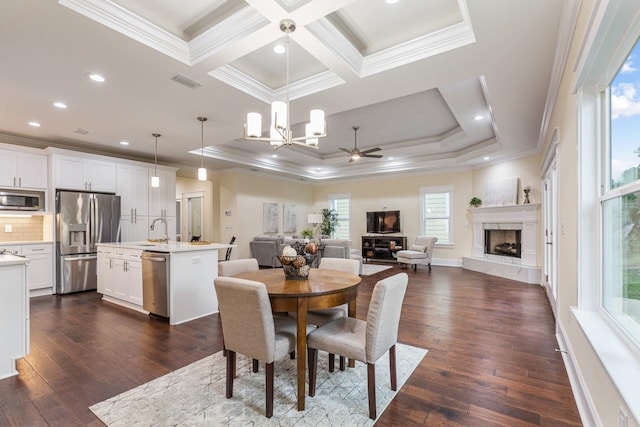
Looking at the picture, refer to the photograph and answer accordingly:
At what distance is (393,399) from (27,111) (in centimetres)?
563

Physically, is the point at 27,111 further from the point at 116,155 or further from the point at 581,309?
the point at 581,309

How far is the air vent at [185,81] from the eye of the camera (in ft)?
10.8

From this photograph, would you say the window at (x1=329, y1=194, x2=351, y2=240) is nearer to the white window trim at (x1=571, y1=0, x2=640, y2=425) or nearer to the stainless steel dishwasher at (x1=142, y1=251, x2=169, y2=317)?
the stainless steel dishwasher at (x1=142, y1=251, x2=169, y2=317)

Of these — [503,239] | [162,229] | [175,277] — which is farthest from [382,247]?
[175,277]

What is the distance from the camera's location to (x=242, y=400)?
2.18 meters

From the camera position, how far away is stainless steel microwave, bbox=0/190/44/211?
4.94 m

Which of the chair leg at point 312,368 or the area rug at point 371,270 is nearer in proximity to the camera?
the chair leg at point 312,368

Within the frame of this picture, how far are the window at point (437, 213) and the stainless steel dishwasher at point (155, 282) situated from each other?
7046 mm

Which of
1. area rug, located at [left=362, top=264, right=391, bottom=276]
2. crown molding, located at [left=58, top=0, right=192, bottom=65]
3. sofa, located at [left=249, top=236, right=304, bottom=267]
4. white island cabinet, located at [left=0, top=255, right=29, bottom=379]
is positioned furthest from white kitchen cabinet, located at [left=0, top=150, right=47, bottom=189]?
area rug, located at [left=362, top=264, right=391, bottom=276]

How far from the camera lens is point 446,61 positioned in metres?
2.92

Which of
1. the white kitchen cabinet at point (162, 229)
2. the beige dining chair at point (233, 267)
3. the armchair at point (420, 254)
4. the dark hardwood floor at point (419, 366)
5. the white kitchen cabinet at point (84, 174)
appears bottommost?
the dark hardwood floor at point (419, 366)

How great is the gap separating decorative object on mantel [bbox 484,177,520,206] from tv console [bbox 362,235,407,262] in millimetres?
2515

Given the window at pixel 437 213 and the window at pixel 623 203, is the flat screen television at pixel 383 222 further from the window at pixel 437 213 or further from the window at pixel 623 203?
the window at pixel 623 203

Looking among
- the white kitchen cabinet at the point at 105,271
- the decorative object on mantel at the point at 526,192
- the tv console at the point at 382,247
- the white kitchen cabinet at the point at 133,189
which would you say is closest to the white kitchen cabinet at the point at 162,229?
the white kitchen cabinet at the point at 133,189
